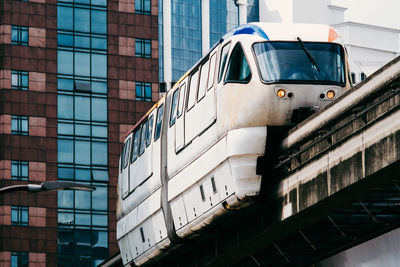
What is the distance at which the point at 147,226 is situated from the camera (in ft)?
122

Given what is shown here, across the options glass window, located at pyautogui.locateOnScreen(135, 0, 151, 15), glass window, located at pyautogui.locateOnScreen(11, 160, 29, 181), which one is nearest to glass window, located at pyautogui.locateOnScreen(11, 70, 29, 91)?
glass window, located at pyautogui.locateOnScreen(11, 160, 29, 181)

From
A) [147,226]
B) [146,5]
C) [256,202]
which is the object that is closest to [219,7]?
[146,5]

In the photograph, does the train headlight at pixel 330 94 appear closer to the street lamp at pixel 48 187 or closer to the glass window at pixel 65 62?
the street lamp at pixel 48 187

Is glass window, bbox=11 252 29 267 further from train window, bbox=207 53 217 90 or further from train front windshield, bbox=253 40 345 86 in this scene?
train front windshield, bbox=253 40 345 86

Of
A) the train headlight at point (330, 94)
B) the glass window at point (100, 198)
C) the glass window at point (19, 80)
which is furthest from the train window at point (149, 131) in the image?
the glass window at point (100, 198)

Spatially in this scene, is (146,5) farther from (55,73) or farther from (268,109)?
(268,109)

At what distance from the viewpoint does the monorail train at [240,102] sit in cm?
2734

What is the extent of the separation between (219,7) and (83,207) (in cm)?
6431

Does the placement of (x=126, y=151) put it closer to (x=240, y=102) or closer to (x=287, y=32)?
(x=287, y=32)

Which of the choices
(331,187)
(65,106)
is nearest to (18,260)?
(65,106)

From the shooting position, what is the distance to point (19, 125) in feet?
289

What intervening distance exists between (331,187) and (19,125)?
64303 mm

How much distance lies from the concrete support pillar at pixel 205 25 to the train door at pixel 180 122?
371 feet

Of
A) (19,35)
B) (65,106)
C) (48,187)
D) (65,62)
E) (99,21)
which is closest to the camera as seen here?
(48,187)
